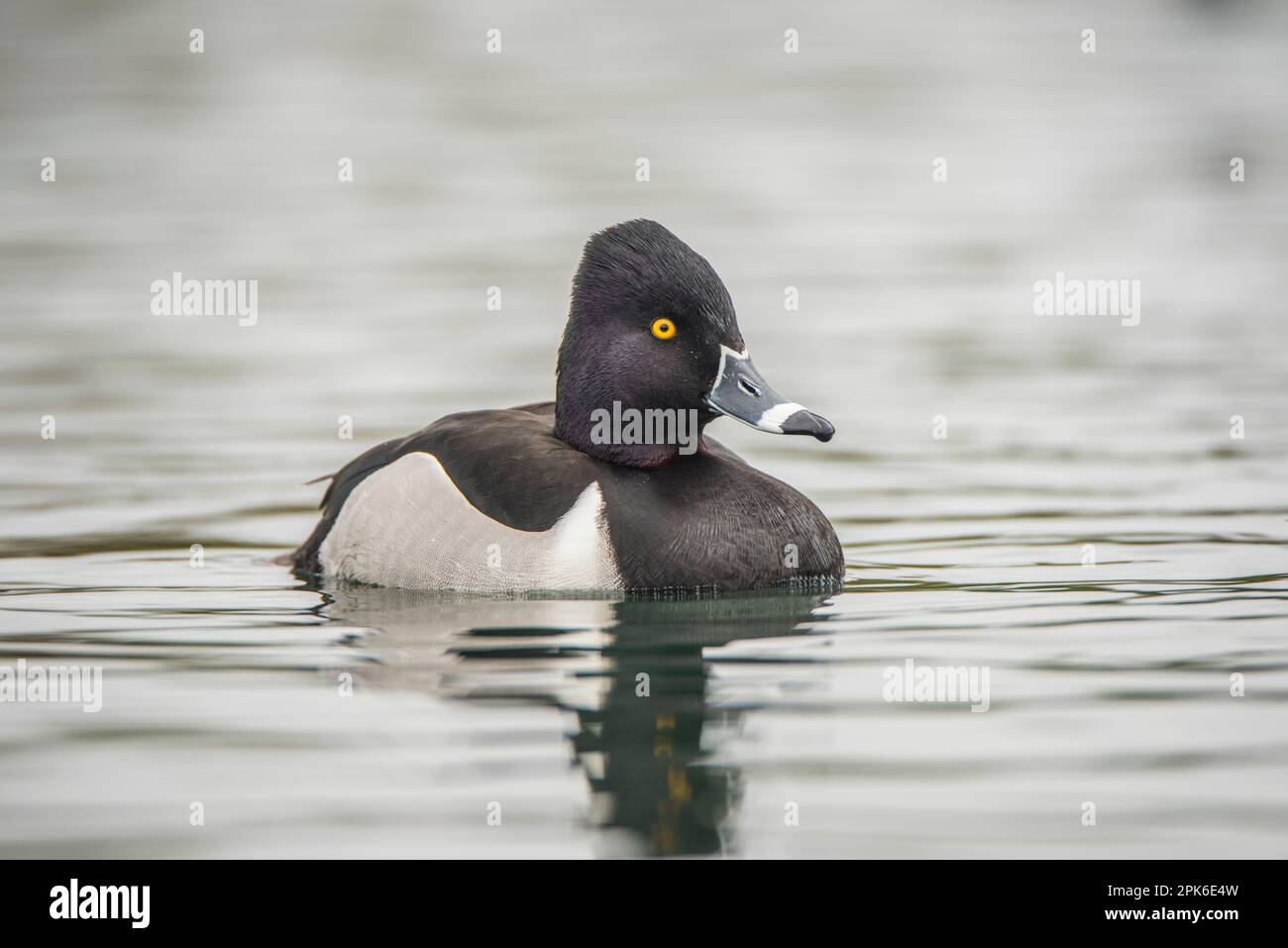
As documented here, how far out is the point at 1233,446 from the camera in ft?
36.4

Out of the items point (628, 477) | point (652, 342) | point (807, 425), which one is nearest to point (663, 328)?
point (652, 342)

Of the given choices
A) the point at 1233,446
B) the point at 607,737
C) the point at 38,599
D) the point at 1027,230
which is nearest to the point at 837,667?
the point at 607,737

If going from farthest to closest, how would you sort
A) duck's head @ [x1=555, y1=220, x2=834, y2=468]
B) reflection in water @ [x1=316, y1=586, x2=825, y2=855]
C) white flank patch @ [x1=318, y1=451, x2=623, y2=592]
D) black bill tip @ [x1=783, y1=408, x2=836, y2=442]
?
duck's head @ [x1=555, y1=220, x2=834, y2=468] < white flank patch @ [x1=318, y1=451, x2=623, y2=592] < black bill tip @ [x1=783, y1=408, x2=836, y2=442] < reflection in water @ [x1=316, y1=586, x2=825, y2=855]

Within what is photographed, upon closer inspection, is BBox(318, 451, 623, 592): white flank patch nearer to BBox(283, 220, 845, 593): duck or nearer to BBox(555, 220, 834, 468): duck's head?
BBox(283, 220, 845, 593): duck

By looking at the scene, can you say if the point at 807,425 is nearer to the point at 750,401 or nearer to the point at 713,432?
the point at 750,401

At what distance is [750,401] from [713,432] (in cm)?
477

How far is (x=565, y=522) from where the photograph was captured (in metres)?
7.81

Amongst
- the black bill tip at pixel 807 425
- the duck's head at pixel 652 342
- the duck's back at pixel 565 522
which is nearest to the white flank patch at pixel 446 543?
the duck's back at pixel 565 522

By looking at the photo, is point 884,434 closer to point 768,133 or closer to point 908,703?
point 908,703

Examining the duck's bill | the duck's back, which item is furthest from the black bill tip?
the duck's back

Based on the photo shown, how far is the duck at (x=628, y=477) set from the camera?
7.80 metres

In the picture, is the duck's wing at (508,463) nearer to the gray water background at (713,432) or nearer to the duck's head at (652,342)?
the duck's head at (652,342)

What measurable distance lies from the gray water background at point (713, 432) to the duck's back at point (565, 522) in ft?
0.60

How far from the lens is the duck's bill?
7.82 metres
